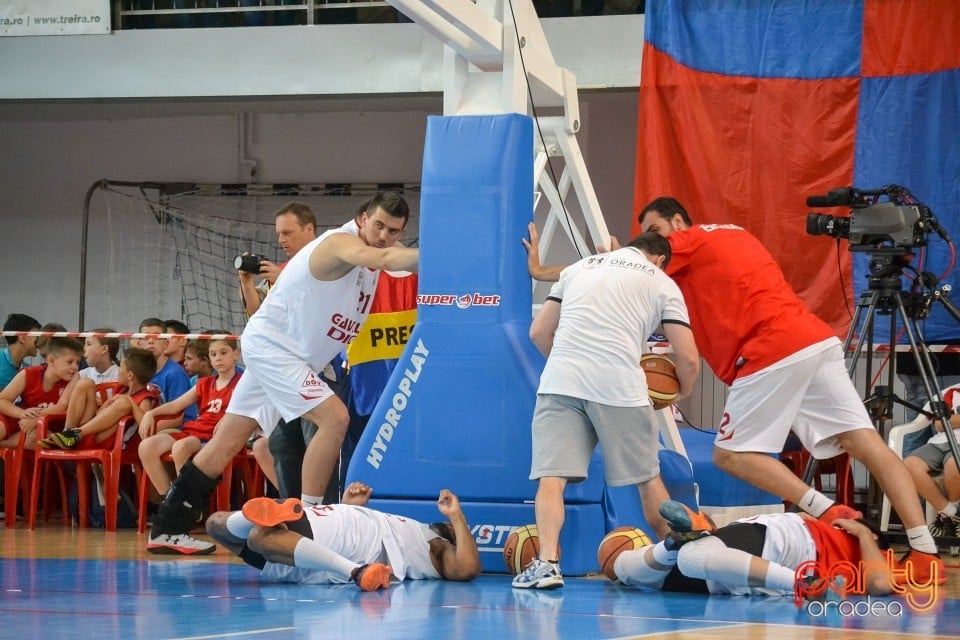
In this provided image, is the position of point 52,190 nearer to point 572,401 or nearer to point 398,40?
point 398,40

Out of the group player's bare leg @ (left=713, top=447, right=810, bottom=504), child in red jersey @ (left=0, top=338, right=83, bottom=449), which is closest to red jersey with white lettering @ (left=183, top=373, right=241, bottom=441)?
child in red jersey @ (left=0, top=338, right=83, bottom=449)

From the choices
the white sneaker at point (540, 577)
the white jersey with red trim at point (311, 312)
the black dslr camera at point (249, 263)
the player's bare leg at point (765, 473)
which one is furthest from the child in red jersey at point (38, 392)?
the player's bare leg at point (765, 473)

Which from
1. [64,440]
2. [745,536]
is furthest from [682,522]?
[64,440]

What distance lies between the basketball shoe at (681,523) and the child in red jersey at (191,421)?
4.39 m

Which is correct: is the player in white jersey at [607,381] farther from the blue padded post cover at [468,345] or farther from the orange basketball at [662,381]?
the blue padded post cover at [468,345]

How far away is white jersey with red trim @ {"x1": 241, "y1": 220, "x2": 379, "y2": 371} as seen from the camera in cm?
619

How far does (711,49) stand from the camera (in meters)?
9.11

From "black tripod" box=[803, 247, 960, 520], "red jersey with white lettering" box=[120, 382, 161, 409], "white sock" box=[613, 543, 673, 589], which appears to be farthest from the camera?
"red jersey with white lettering" box=[120, 382, 161, 409]

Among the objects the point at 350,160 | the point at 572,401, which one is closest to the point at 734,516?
the point at 572,401

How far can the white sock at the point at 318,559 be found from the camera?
4953 mm

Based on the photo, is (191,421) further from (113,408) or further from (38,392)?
(38,392)

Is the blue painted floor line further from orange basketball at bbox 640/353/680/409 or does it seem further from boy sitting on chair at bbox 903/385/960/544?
boy sitting on chair at bbox 903/385/960/544

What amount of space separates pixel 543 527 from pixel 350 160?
994cm

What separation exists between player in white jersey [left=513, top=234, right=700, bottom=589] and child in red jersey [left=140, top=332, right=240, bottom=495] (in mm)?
3633
